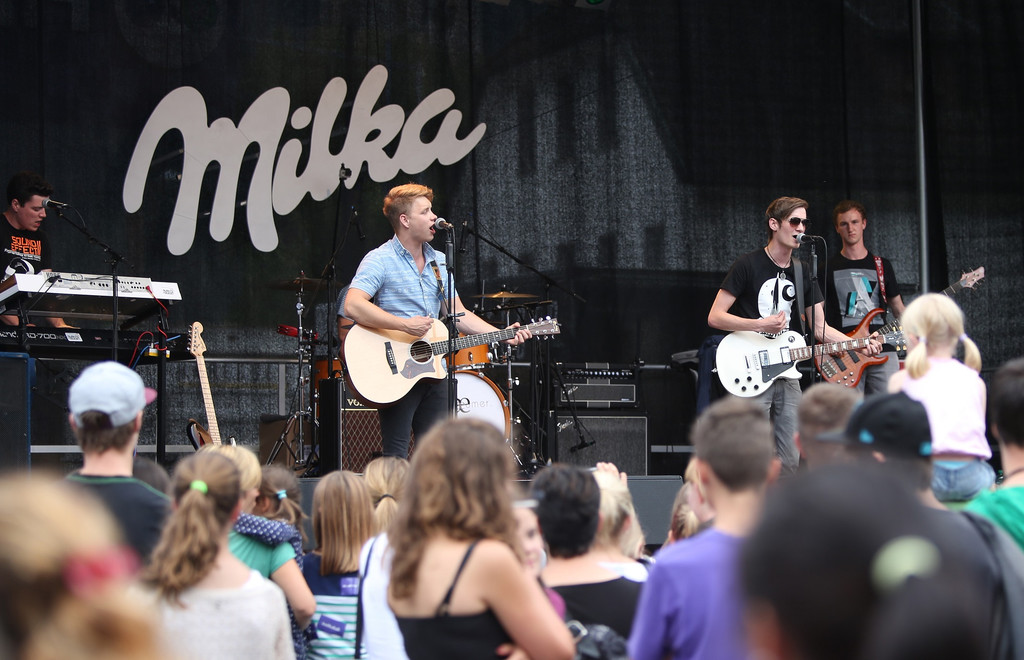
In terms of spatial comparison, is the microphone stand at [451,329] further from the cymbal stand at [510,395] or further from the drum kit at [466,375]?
the cymbal stand at [510,395]

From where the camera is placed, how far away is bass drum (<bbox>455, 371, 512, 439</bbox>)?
7426mm

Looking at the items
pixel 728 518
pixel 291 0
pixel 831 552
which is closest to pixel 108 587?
pixel 831 552

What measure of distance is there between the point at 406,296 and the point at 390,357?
36cm

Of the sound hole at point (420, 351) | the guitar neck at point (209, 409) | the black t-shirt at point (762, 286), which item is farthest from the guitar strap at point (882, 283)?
the guitar neck at point (209, 409)

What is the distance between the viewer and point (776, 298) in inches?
283

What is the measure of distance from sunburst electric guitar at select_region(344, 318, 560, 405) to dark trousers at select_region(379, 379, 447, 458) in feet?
0.20

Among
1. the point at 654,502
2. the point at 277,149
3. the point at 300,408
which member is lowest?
the point at 654,502

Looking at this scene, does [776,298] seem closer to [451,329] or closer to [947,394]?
[451,329]

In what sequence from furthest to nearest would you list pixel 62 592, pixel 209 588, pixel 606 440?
pixel 606 440 → pixel 209 588 → pixel 62 592

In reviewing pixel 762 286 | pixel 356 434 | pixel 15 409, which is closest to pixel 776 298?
pixel 762 286

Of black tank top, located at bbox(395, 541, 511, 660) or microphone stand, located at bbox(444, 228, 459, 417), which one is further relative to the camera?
microphone stand, located at bbox(444, 228, 459, 417)

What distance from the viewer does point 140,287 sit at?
657 centimetres

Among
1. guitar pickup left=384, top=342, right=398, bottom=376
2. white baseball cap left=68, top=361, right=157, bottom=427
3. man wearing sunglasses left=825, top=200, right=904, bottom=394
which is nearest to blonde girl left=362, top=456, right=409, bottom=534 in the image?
white baseball cap left=68, top=361, right=157, bottom=427

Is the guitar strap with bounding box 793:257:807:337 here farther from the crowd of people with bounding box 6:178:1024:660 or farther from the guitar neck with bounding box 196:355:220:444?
the guitar neck with bounding box 196:355:220:444
